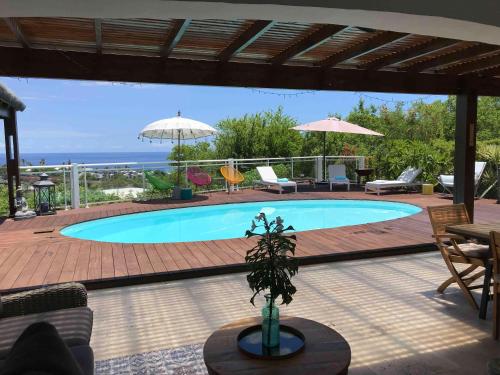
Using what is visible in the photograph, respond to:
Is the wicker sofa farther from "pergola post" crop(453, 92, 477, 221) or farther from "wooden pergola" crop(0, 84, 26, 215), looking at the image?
"wooden pergola" crop(0, 84, 26, 215)

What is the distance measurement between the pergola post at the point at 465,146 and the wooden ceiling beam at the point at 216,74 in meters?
0.23

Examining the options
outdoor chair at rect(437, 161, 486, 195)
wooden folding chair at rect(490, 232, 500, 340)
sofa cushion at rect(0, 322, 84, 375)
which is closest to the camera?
sofa cushion at rect(0, 322, 84, 375)

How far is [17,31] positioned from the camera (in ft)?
10.3

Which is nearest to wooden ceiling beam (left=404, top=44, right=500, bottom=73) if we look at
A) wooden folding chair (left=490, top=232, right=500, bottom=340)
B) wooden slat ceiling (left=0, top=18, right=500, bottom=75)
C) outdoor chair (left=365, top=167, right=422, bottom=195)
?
wooden slat ceiling (left=0, top=18, right=500, bottom=75)

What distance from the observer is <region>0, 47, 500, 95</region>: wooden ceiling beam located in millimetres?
3730

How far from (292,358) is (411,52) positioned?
11.4ft

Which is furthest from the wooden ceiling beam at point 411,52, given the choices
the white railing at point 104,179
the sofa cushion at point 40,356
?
the white railing at point 104,179

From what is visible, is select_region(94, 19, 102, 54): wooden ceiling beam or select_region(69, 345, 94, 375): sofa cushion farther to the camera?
select_region(94, 19, 102, 54): wooden ceiling beam

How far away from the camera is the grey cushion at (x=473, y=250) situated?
11.8 ft

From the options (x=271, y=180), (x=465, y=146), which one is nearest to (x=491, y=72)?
(x=465, y=146)

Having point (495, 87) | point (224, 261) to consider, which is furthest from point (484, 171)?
point (224, 261)

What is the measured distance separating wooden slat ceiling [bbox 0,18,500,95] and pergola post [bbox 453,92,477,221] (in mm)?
648

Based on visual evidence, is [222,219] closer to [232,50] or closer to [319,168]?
[319,168]

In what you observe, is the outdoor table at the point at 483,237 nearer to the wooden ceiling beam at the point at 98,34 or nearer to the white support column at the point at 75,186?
the wooden ceiling beam at the point at 98,34
